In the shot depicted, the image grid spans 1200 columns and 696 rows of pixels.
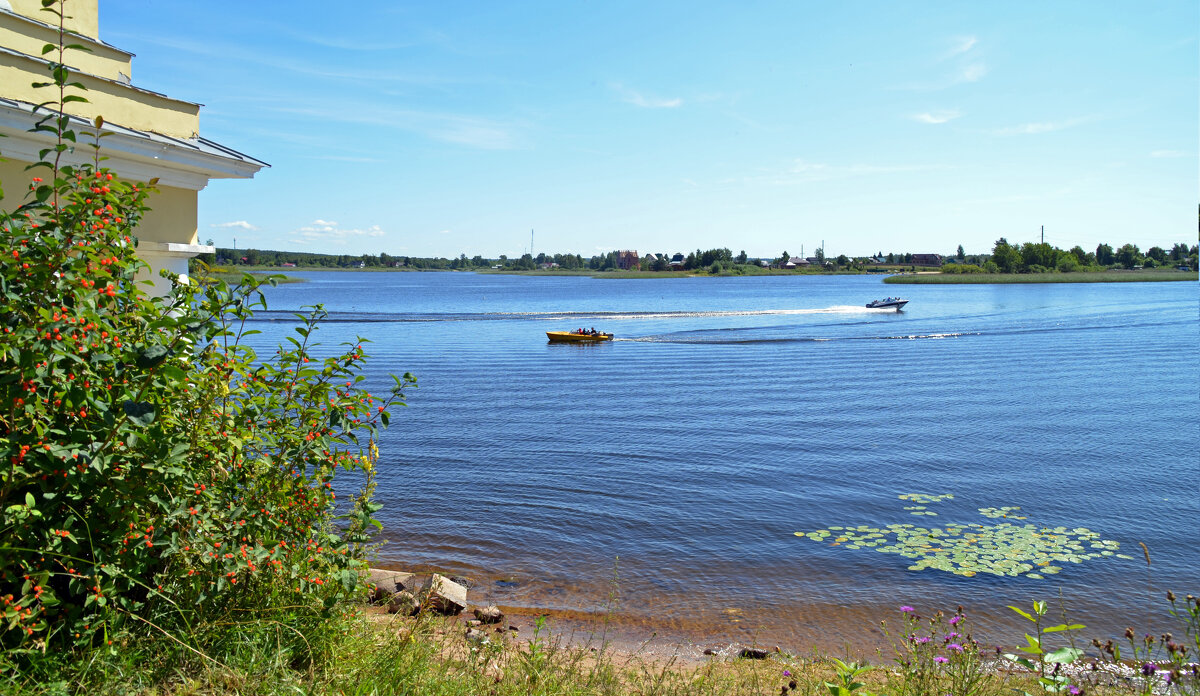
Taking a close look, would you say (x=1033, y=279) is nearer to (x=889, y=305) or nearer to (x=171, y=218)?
(x=889, y=305)

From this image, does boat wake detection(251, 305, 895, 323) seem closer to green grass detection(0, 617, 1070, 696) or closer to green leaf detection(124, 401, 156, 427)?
green grass detection(0, 617, 1070, 696)

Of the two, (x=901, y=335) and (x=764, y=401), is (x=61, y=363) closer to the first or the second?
(x=764, y=401)

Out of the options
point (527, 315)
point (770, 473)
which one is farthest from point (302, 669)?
point (527, 315)

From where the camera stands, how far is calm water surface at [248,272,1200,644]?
9719mm

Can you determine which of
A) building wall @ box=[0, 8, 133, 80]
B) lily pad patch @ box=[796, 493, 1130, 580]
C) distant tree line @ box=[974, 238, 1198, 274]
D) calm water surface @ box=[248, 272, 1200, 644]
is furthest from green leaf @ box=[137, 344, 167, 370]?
distant tree line @ box=[974, 238, 1198, 274]

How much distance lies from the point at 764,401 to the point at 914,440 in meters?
6.69

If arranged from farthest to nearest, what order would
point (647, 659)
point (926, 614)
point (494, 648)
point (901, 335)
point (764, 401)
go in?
point (901, 335)
point (764, 401)
point (926, 614)
point (647, 659)
point (494, 648)

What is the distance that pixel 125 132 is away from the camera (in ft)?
19.2

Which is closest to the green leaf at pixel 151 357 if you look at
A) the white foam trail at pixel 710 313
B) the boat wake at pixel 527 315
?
the boat wake at pixel 527 315

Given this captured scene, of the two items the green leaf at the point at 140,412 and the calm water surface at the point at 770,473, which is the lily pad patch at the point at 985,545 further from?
the green leaf at the point at 140,412

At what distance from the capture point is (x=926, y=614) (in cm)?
901

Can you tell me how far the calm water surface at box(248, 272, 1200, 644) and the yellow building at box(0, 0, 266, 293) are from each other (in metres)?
5.25

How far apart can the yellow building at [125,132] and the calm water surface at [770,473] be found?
207 inches

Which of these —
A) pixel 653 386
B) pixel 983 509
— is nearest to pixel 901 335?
pixel 653 386
